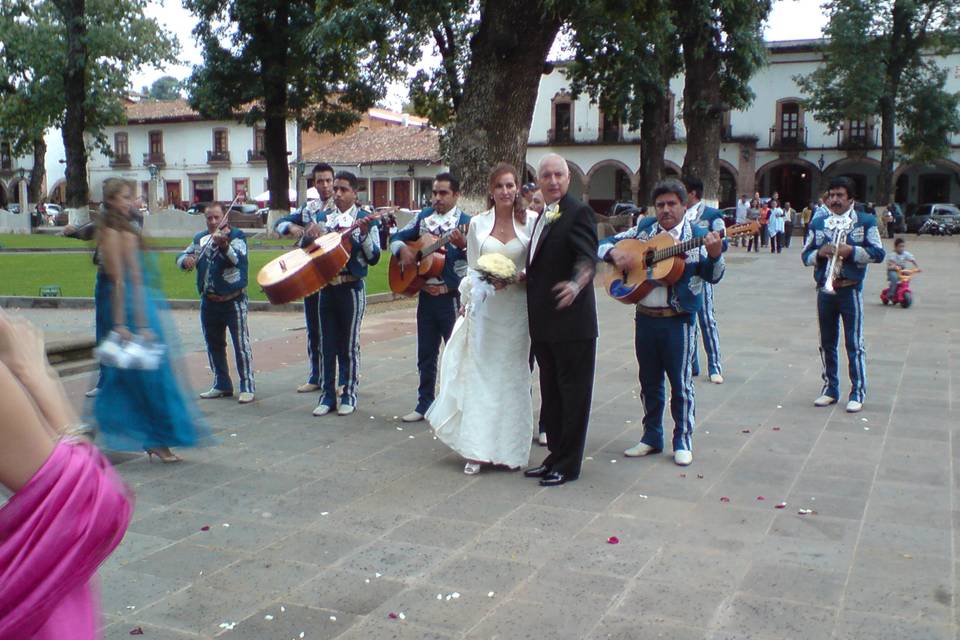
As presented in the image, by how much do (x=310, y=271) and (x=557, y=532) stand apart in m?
3.19

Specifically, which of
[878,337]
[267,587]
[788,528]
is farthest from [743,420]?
[878,337]

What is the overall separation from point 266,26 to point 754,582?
2853 cm

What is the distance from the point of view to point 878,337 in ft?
40.0

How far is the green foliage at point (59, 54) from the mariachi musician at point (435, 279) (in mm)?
30440

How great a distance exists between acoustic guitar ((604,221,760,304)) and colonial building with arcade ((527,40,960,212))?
4403 cm

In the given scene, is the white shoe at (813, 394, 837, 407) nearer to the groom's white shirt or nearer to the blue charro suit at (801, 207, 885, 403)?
the blue charro suit at (801, 207, 885, 403)

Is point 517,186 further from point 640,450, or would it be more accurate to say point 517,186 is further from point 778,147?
point 778,147

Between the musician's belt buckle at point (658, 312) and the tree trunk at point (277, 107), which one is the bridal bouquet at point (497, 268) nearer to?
the musician's belt buckle at point (658, 312)

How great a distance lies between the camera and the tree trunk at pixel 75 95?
33.5 metres

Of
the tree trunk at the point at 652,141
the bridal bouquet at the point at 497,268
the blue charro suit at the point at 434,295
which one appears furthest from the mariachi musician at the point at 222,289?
the tree trunk at the point at 652,141

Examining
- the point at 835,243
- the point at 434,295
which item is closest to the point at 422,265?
the point at 434,295

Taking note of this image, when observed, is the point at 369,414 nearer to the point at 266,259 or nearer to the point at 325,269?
the point at 325,269

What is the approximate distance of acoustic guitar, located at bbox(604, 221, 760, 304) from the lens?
6.16 meters

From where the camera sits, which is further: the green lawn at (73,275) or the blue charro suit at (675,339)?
the green lawn at (73,275)
